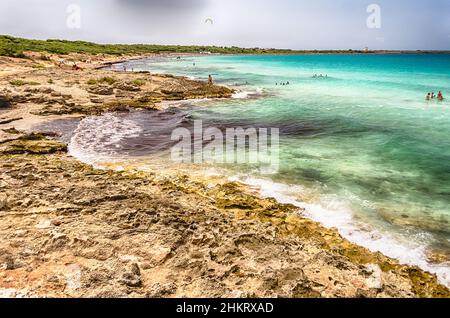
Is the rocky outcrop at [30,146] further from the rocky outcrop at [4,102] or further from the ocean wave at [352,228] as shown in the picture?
the rocky outcrop at [4,102]

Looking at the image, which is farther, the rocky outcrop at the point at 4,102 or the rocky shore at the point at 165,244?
the rocky outcrop at the point at 4,102

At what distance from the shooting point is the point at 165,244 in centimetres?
702

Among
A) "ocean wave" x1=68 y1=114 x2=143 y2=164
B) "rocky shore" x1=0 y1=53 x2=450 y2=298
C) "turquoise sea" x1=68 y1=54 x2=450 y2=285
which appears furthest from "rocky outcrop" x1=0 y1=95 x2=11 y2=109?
"rocky shore" x1=0 y1=53 x2=450 y2=298

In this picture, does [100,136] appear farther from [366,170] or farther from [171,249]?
[366,170]

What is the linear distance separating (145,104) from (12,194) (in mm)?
18479

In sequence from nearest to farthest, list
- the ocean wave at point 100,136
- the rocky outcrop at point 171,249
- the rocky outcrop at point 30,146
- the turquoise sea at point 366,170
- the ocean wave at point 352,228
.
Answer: the rocky outcrop at point 171,249
the ocean wave at point 352,228
the turquoise sea at point 366,170
the rocky outcrop at point 30,146
the ocean wave at point 100,136

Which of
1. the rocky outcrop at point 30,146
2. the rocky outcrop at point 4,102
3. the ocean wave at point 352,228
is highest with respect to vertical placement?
the rocky outcrop at point 4,102

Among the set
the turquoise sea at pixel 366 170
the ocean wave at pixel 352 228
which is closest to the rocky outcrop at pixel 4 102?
the turquoise sea at pixel 366 170

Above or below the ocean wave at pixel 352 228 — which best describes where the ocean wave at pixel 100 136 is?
above

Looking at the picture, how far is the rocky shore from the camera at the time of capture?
5.84 m

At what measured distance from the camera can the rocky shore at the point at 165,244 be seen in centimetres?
584

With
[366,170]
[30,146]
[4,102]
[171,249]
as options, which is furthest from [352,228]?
[4,102]

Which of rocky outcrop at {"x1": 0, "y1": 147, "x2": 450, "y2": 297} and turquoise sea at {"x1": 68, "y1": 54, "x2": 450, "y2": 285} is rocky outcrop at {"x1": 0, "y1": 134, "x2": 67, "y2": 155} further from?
rocky outcrop at {"x1": 0, "y1": 147, "x2": 450, "y2": 297}
